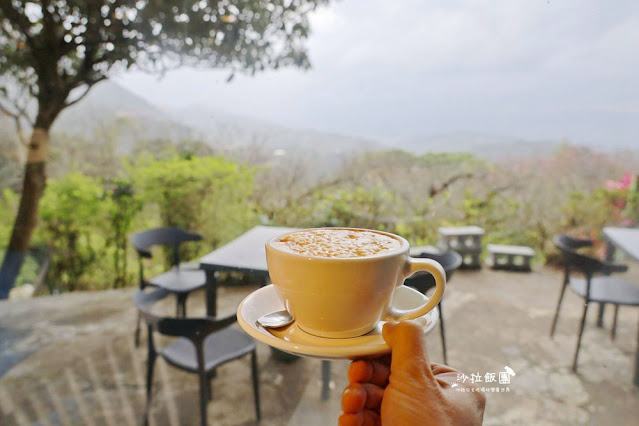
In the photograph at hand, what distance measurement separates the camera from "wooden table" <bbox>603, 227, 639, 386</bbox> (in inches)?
52.4

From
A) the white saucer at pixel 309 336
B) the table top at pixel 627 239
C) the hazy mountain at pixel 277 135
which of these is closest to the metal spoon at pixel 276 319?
the white saucer at pixel 309 336

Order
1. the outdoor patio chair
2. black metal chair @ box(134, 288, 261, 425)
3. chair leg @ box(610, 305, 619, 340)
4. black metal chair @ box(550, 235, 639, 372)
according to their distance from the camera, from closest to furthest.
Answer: black metal chair @ box(134, 288, 261, 425)
black metal chair @ box(550, 235, 639, 372)
chair leg @ box(610, 305, 619, 340)
the outdoor patio chair

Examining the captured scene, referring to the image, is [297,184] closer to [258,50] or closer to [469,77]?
[258,50]

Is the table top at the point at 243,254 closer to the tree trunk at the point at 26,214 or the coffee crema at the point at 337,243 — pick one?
the coffee crema at the point at 337,243

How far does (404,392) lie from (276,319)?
13cm

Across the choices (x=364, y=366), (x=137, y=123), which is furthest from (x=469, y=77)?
(x=137, y=123)

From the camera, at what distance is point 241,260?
1063mm

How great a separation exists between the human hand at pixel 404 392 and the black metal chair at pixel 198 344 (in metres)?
0.81

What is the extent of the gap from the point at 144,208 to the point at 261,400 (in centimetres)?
177

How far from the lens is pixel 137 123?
217cm

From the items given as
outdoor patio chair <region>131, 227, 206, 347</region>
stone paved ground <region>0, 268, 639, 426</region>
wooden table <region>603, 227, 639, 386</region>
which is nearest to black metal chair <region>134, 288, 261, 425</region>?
stone paved ground <region>0, 268, 639, 426</region>

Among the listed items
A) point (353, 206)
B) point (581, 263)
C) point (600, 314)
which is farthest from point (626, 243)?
point (353, 206)

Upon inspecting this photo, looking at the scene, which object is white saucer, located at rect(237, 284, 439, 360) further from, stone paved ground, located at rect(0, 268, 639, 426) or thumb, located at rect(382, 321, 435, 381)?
stone paved ground, located at rect(0, 268, 639, 426)

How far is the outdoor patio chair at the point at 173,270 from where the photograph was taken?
1.93m
